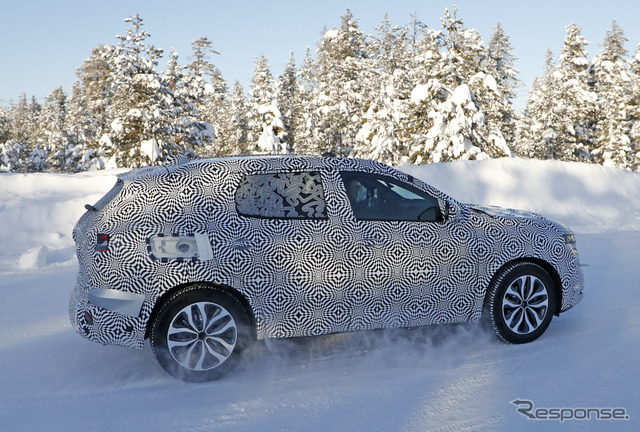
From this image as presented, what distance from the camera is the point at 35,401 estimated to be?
14.8 ft

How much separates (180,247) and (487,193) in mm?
13495

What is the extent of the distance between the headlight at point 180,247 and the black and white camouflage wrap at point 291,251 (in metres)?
0.04

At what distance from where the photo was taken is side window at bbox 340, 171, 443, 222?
17.4ft

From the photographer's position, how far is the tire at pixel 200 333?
4.71 m

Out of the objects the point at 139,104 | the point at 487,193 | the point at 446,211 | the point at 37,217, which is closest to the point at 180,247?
the point at 446,211

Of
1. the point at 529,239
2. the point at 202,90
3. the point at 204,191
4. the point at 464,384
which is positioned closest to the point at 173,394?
the point at 204,191

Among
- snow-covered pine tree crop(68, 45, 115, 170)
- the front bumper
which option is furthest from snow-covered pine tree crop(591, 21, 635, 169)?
the front bumper

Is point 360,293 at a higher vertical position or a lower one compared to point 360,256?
lower

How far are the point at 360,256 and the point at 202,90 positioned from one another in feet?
163

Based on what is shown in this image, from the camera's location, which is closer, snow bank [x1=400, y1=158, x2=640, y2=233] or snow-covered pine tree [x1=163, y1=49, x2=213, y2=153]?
snow bank [x1=400, y1=158, x2=640, y2=233]

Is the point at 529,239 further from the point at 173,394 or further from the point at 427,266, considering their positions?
the point at 173,394

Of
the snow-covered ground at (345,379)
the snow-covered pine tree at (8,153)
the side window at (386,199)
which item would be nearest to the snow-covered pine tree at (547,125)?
the snow-covered ground at (345,379)

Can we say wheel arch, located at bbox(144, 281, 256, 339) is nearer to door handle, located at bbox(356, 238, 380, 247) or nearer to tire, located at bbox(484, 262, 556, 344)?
door handle, located at bbox(356, 238, 380, 247)

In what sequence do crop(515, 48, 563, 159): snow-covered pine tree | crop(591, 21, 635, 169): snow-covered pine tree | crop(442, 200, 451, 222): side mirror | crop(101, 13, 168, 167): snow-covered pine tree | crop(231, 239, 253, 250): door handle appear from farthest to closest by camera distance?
crop(515, 48, 563, 159): snow-covered pine tree, crop(591, 21, 635, 169): snow-covered pine tree, crop(101, 13, 168, 167): snow-covered pine tree, crop(442, 200, 451, 222): side mirror, crop(231, 239, 253, 250): door handle
